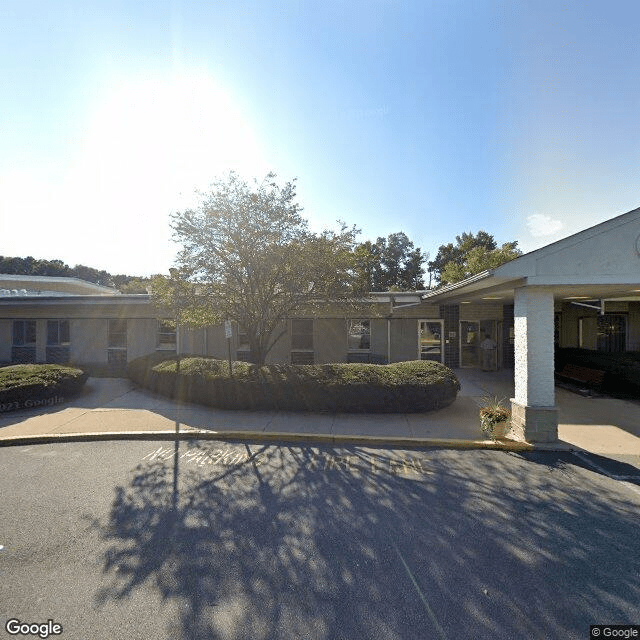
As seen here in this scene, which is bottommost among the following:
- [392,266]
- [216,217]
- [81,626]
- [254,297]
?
[81,626]

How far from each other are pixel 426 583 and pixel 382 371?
5.81m

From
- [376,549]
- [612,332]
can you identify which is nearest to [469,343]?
[612,332]

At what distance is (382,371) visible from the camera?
29.0ft

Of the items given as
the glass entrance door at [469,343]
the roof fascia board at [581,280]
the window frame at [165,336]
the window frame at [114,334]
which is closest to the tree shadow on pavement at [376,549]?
the roof fascia board at [581,280]

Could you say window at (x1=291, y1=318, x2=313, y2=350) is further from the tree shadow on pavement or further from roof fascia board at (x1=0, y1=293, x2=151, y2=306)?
the tree shadow on pavement

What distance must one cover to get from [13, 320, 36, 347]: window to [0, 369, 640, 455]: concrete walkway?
380 inches

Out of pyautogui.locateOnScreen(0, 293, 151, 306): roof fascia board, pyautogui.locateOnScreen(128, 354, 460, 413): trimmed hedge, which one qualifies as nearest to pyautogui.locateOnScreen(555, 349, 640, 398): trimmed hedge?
pyautogui.locateOnScreen(128, 354, 460, 413): trimmed hedge

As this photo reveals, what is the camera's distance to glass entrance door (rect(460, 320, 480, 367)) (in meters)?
15.6

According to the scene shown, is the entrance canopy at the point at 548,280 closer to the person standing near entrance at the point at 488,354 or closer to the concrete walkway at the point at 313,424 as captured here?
the concrete walkway at the point at 313,424

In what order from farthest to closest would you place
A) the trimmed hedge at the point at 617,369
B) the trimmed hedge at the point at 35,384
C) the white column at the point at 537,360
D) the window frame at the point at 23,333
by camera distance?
the window frame at the point at 23,333
the trimmed hedge at the point at 617,369
the trimmed hedge at the point at 35,384
the white column at the point at 537,360

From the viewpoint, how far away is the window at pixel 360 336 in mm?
15602

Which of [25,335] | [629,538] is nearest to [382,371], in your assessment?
[629,538]

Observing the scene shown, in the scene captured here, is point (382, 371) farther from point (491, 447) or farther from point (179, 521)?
point (179, 521)

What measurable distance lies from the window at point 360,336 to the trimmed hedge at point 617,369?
7.62 m
